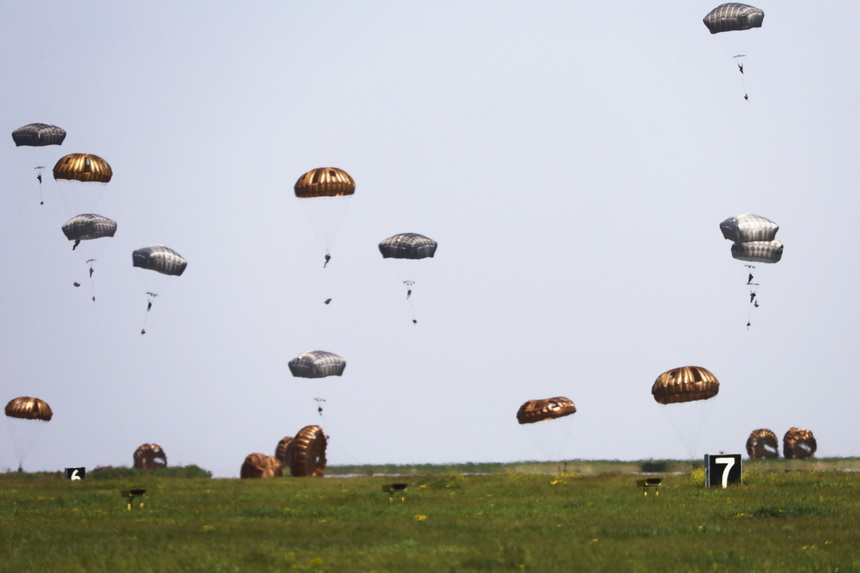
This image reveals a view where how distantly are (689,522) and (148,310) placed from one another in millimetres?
44404

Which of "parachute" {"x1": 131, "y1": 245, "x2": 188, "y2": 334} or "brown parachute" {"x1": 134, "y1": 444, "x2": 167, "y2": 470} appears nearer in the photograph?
"parachute" {"x1": 131, "y1": 245, "x2": 188, "y2": 334}

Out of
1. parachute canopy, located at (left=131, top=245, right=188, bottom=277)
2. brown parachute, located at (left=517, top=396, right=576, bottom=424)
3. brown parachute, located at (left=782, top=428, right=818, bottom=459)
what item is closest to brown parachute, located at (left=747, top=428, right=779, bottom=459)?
brown parachute, located at (left=782, top=428, right=818, bottom=459)

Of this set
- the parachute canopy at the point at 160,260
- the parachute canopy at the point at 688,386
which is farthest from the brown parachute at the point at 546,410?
the parachute canopy at the point at 160,260

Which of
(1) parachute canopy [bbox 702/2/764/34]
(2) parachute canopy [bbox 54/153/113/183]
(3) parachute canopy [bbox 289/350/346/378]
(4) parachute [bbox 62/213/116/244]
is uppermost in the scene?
(1) parachute canopy [bbox 702/2/764/34]

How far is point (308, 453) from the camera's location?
77625 millimetres

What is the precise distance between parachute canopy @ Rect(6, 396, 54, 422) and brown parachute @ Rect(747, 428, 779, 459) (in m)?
58.1

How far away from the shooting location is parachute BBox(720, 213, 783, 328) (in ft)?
231

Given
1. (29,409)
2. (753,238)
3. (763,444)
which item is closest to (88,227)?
(29,409)

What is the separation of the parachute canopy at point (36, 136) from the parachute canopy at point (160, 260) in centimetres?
851

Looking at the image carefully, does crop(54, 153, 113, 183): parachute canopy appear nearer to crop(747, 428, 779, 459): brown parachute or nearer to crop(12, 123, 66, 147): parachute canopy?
crop(12, 123, 66, 147): parachute canopy

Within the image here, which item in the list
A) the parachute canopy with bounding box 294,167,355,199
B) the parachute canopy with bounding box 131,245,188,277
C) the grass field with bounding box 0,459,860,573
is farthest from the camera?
the parachute canopy with bounding box 131,245,188,277

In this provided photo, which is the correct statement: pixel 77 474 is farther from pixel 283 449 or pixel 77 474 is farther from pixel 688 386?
pixel 688 386

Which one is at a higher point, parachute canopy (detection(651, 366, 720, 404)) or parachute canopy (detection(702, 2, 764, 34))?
parachute canopy (detection(702, 2, 764, 34))

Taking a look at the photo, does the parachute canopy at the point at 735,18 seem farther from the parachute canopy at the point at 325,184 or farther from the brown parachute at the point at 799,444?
the brown parachute at the point at 799,444
